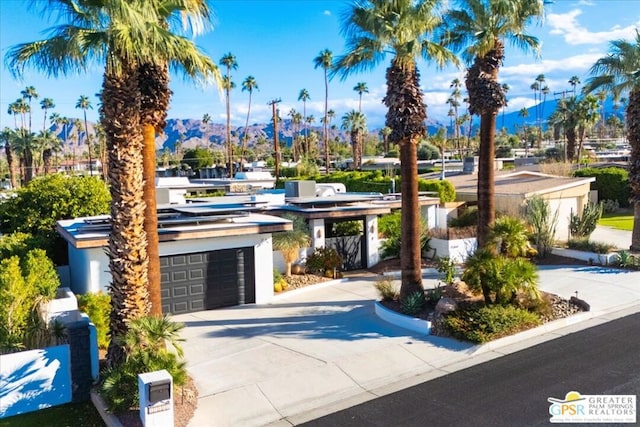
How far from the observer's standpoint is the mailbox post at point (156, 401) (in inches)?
362

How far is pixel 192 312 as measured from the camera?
58.4 ft

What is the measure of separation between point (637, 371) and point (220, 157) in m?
104

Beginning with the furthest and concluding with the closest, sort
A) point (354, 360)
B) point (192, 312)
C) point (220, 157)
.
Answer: point (220, 157)
point (192, 312)
point (354, 360)

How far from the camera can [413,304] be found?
15.5 meters

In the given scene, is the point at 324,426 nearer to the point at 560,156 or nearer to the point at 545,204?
the point at 545,204

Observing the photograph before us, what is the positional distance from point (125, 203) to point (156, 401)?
4.19 meters

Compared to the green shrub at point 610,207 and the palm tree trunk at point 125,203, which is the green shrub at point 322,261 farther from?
the green shrub at point 610,207

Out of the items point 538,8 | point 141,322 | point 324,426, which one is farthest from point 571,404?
point 538,8

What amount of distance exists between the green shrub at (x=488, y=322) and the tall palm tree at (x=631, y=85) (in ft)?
41.3

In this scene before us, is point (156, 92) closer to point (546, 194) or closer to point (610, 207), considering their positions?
point (546, 194)

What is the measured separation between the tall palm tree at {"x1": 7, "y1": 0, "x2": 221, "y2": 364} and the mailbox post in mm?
2178

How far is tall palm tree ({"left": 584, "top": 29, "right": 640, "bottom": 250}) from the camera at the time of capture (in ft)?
76.6

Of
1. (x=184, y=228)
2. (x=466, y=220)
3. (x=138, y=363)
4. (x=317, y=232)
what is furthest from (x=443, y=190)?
(x=138, y=363)

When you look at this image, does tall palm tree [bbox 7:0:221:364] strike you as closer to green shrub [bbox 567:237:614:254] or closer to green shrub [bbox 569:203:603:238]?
green shrub [bbox 567:237:614:254]
